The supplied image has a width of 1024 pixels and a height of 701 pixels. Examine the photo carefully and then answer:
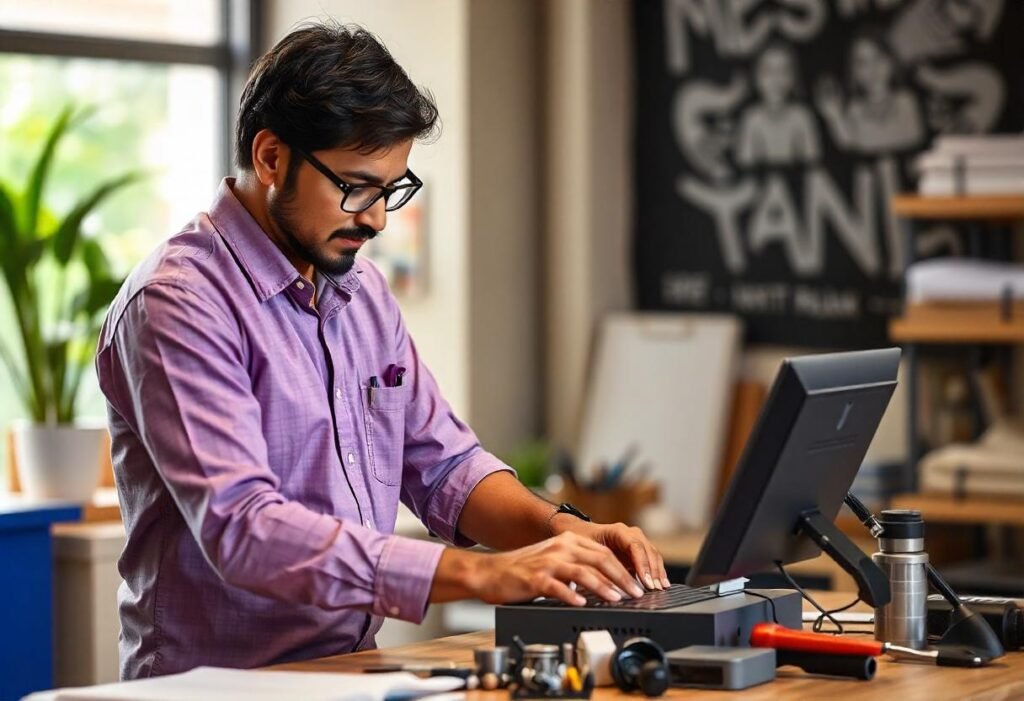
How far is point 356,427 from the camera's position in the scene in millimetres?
2400

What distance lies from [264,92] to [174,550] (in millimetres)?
633

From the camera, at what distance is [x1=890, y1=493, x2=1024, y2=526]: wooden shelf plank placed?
156 inches

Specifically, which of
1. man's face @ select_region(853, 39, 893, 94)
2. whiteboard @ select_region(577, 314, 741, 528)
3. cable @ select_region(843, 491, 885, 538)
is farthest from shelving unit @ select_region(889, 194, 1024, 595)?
cable @ select_region(843, 491, 885, 538)

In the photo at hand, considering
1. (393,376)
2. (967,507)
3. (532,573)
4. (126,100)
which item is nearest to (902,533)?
(532,573)

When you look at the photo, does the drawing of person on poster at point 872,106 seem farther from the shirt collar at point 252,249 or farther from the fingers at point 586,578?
the fingers at point 586,578

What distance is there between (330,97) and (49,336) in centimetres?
188

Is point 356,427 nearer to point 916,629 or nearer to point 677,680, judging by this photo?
point 677,680

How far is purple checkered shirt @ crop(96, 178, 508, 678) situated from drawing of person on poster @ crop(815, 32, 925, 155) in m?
2.40

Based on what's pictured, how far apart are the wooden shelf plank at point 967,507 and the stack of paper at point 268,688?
2.34m

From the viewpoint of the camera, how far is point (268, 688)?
1.83 metres

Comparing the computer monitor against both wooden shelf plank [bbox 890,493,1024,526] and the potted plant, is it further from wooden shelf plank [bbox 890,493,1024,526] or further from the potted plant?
the potted plant

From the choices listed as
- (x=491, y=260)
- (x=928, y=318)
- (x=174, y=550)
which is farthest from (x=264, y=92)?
(x=491, y=260)

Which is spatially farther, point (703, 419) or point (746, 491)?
point (703, 419)

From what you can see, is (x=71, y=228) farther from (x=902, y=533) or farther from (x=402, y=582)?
(x=902, y=533)
